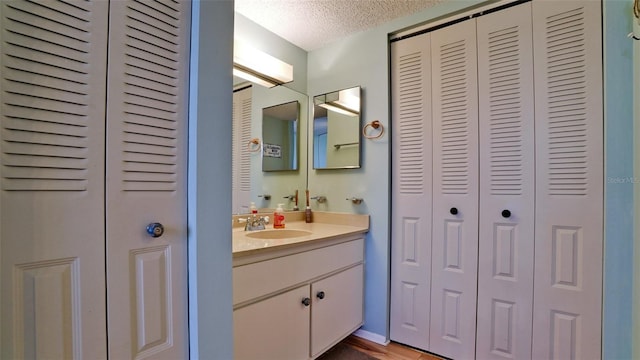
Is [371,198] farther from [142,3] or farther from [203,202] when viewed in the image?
[142,3]

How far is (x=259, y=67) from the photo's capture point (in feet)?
6.27

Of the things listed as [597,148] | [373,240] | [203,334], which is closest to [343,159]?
[373,240]

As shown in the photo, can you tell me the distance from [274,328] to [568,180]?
5.34ft

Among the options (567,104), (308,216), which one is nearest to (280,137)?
(308,216)

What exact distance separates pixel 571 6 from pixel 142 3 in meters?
1.90

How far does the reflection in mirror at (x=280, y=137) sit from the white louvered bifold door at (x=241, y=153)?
0.15m

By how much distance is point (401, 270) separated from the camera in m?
1.95

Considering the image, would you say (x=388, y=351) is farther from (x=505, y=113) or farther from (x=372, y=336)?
(x=505, y=113)

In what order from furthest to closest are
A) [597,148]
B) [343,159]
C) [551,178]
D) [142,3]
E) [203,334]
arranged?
[343,159] < [551,178] < [597,148] < [203,334] < [142,3]

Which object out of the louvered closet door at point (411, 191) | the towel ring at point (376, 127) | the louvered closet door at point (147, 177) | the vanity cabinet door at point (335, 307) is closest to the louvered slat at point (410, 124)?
the louvered closet door at point (411, 191)

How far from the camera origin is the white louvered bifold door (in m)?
1.92

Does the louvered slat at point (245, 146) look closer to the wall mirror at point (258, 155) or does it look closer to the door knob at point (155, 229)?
the wall mirror at point (258, 155)

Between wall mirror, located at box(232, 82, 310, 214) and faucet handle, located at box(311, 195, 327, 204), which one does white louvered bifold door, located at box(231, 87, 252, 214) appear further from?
faucet handle, located at box(311, 195, 327, 204)

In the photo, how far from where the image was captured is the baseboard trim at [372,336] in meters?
1.95
